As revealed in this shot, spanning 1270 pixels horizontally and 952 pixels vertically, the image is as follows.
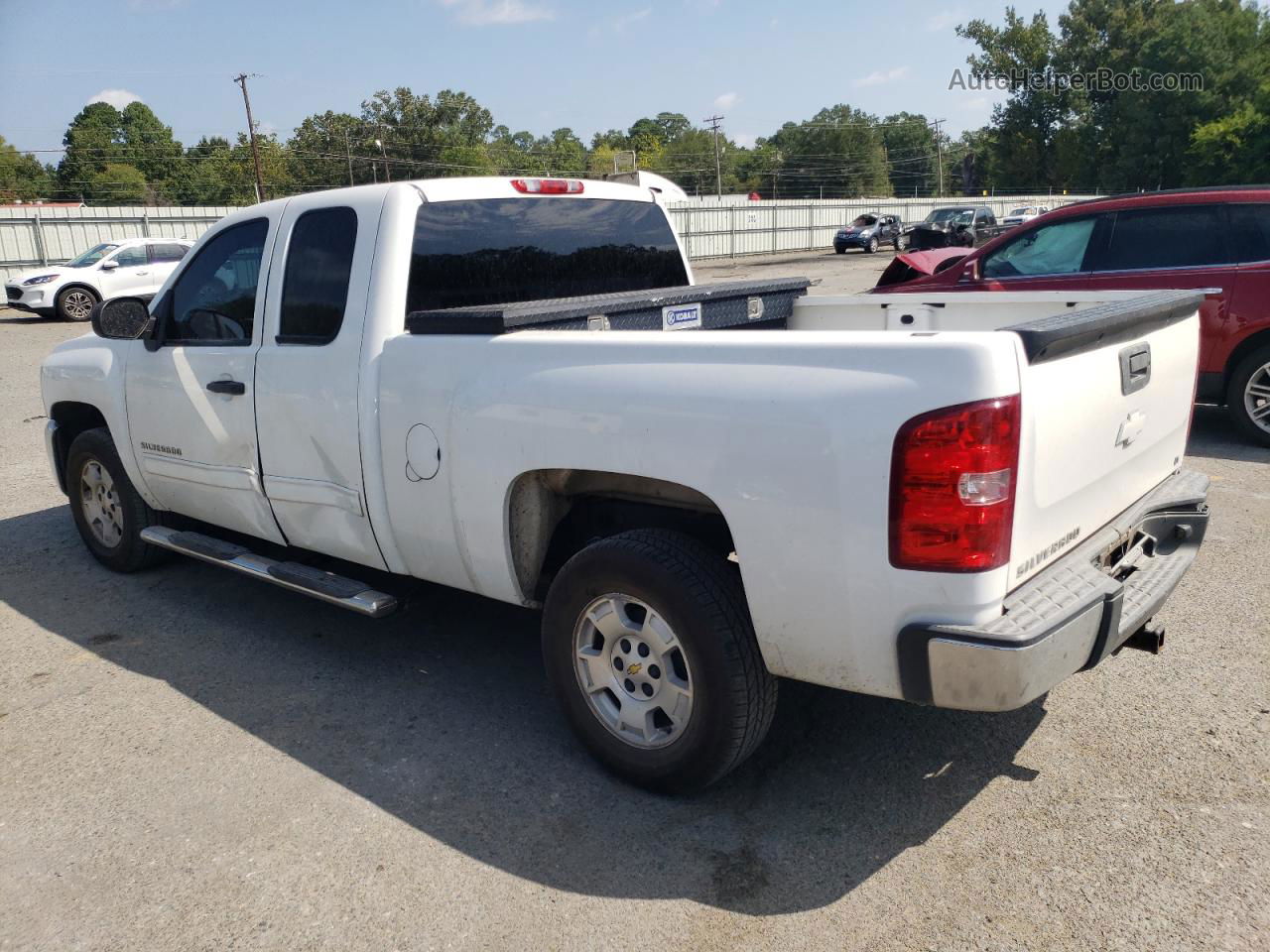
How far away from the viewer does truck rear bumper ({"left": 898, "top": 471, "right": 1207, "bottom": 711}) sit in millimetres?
2508

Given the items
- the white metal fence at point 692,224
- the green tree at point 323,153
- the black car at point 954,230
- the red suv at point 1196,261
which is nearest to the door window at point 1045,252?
the red suv at point 1196,261

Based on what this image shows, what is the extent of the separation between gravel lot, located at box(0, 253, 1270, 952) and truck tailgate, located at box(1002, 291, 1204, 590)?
0.87m

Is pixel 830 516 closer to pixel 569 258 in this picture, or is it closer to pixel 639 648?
pixel 639 648

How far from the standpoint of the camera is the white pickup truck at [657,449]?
8.41 feet

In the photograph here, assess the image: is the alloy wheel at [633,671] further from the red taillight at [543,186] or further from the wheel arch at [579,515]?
the red taillight at [543,186]

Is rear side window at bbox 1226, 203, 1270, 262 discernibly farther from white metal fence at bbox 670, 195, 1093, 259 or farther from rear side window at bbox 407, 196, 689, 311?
white metal fence at bbox 670, 195, 1093, 259

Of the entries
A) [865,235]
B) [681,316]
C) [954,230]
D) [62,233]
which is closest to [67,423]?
[681,316]

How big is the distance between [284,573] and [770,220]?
150 feet

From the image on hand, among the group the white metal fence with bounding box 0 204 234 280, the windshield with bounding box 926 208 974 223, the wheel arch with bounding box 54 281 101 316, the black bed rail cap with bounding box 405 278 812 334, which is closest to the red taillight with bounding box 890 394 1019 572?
the black bed rail cap with bounding box 405 278 812 334

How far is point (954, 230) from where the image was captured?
3422 centimetres

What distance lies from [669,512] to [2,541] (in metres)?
5.18

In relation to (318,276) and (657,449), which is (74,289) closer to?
(318,276)

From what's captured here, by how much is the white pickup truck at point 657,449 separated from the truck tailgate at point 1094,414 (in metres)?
0.02

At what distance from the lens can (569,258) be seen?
4512mm
